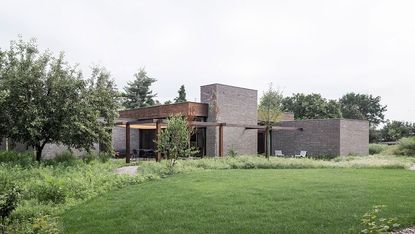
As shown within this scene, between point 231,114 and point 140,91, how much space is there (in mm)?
24652

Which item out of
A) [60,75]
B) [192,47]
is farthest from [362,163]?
[60,75]

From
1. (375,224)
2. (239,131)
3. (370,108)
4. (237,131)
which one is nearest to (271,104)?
(239,131)

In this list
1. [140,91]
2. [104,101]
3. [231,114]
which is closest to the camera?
[104,101]

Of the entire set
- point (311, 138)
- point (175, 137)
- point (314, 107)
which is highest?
point (314, 107)

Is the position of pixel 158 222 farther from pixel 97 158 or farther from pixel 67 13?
pixel 97 158

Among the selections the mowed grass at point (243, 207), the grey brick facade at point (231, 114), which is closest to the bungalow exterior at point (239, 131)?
the grey brick facade at point (231, 114)

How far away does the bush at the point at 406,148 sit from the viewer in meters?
25.8

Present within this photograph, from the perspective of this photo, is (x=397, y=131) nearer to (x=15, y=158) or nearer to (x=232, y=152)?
(x=232, y=152)

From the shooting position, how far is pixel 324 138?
27250 millimetres

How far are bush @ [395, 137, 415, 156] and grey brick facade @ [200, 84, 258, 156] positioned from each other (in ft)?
31.4

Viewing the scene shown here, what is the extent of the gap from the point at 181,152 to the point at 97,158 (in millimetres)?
5133

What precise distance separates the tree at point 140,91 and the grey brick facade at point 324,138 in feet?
73.2

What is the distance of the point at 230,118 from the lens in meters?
25.5

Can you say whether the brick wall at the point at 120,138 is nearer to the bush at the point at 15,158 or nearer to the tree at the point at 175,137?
the bush at the point at 15,158
